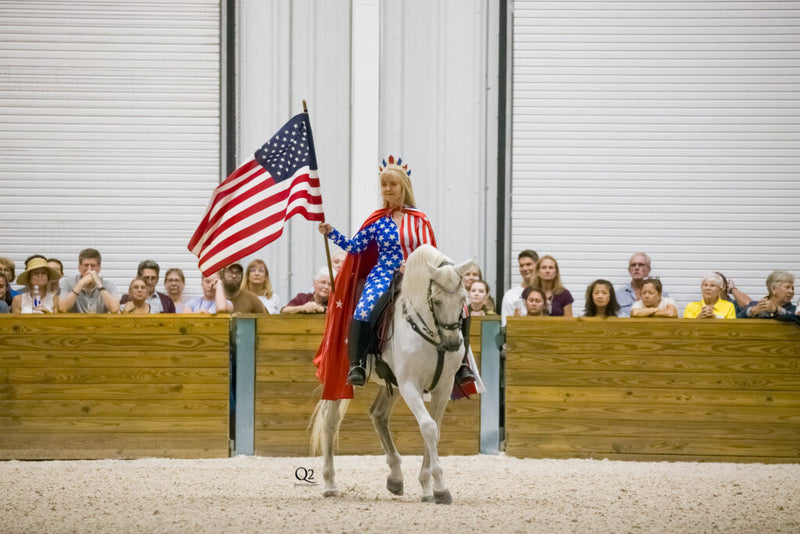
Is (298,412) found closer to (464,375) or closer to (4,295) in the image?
(464,375)

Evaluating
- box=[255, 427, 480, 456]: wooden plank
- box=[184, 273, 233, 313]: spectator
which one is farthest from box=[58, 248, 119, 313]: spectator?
box=[255, 427, 480, 456]: wooden plank

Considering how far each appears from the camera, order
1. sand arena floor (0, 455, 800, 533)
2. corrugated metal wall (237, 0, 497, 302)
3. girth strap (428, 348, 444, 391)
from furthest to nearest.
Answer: corrugated metal wall (237, 0, 497, 302) → girth strap (428, 348, 444, 391) → sand arena floor (0, 455, 800, 533)

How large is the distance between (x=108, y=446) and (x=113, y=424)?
0.55 feet

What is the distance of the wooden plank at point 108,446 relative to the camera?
8.36 metres

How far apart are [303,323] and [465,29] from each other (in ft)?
13.1

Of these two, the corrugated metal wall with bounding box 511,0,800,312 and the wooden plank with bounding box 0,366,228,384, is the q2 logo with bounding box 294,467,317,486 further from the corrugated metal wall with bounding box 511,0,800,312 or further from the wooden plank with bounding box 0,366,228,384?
the corrugated metal wall with bounding box 511,0,800,312

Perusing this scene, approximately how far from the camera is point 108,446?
8391 millimetres

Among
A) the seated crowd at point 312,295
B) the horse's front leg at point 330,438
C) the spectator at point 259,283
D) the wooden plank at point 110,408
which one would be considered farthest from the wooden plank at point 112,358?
the horse's front leg at point 330,438

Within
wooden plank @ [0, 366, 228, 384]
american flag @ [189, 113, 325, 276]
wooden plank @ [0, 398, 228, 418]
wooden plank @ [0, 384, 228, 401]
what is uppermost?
american flag @ [189, 113, 325, 276]

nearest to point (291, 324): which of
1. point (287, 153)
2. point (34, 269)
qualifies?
point (287, 153)

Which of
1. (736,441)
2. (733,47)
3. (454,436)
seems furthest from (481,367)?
(733,47)

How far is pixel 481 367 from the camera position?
8570mm

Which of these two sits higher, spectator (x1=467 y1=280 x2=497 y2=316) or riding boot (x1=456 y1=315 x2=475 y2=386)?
spectator (x1=467 y1=280 x2=497 y2=316)

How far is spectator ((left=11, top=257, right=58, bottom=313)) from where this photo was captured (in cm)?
910
